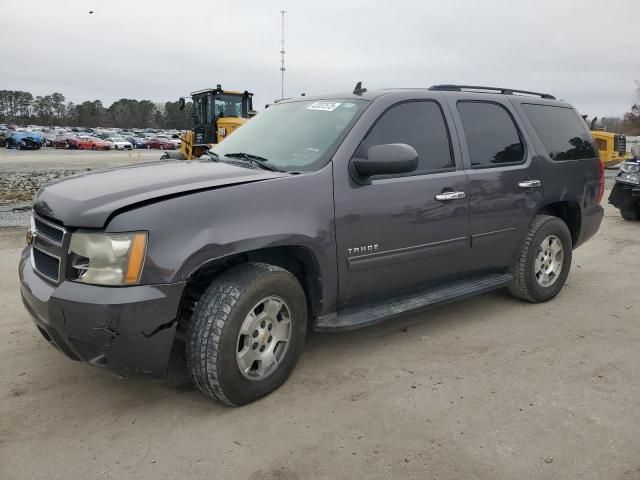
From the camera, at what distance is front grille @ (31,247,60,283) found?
2.90 meters

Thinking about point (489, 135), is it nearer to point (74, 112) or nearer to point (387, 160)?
point (387, 160)

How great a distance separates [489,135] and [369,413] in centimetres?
256

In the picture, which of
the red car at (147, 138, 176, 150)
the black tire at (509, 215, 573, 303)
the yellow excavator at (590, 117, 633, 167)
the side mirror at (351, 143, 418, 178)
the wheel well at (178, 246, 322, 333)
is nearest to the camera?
the wheel well at (178, 246, 322, 333)

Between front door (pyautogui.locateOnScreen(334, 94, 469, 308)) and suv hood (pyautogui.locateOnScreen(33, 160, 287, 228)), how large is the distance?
1.99ft

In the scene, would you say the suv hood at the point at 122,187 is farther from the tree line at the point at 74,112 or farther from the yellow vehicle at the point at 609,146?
the tree line at the point at 74,112

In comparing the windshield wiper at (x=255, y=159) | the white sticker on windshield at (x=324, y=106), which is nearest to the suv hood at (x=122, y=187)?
the windshield wiper at (x=255, y=159)

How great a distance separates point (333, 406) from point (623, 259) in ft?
17.4

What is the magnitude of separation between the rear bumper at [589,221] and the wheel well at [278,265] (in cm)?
317

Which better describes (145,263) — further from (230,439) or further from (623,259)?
(623,259)

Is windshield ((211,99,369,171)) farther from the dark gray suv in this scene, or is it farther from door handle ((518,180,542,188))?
door handle ((518,180,542,188))

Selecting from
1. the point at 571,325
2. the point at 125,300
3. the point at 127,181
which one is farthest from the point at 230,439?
the point at 571,325

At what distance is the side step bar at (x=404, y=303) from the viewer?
3461 mm

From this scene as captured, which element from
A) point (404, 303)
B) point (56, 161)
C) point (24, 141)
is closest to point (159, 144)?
point (24, 141)

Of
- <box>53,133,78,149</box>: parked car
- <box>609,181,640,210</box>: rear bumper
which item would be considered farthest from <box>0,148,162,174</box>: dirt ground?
<box>53,133,78,149</box>: parked car
